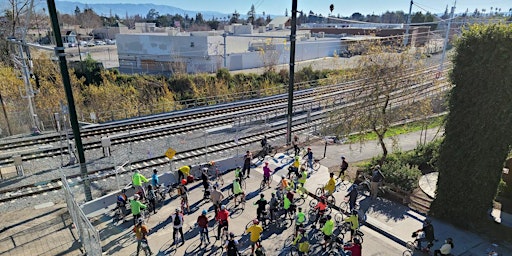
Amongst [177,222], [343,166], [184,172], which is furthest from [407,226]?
[184,172]

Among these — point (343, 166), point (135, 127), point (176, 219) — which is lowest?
point (135, 127)

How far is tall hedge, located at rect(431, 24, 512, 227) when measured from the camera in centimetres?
1321

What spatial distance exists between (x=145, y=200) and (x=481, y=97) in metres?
14.6

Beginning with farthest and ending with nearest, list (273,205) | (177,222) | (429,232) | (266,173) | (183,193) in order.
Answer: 1. (266,173)
2. (183,193)
3. (273,205)
4. (177,222)
5. (429,232)

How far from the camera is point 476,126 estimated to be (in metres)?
14.0

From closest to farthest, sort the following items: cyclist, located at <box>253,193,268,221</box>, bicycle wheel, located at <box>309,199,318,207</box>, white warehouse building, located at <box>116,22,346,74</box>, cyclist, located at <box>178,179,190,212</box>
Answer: cyclist, located at <box>253,193,268,221</box>
cyclist, located at <box>178,179,190,212</box>
bicycle wheel, located at <box>309,199,318,207</box>
white warehouse building, located at <box>116,22,346,74</box>

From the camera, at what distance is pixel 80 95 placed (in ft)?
124

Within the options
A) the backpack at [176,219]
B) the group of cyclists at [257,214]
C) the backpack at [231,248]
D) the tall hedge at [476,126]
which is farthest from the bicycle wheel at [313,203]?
the backpack at [176,219]

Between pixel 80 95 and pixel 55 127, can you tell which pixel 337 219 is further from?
pixel 80 95

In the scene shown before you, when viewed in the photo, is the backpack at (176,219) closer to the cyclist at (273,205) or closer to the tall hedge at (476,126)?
the cyclist at (273,205)

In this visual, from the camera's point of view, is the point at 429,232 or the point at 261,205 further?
the point at 261,205

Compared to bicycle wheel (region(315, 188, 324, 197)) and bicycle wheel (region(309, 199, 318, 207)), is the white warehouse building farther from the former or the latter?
bicycle wheel (region(309, 199, 318, 207))

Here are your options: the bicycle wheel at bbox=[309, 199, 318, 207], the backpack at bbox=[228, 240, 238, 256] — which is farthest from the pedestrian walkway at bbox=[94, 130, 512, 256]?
the backpack at bbox=[228, 240, 238, 256]

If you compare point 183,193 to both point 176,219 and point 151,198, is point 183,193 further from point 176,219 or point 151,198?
point 176,219
